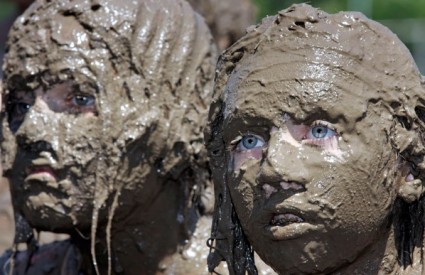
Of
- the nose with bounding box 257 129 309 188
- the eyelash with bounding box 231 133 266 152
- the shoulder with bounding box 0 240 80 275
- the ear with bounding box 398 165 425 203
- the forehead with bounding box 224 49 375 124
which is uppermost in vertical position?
the forehead with bounding box 224 49 375 124

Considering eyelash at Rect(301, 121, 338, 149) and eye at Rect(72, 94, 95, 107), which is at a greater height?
eyelash at Rect(301, 121, 338, 149)

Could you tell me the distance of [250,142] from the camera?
160 inches

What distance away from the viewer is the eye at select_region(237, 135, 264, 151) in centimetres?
405

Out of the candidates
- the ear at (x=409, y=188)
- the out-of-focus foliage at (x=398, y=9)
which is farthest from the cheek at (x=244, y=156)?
the out-of-focus foliage at (x=398, y=9)

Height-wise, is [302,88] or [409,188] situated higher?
[302,88]

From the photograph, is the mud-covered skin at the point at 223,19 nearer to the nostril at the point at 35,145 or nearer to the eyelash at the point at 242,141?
the nostril at the point at 35,145

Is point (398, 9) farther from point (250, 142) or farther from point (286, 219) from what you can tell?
point (286, 219)

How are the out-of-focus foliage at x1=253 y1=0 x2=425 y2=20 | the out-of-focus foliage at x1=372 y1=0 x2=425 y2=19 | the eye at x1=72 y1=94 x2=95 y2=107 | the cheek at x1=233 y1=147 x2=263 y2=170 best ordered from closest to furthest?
the cheek at x1=233 y1=147 x2=263 y2=170 → the eye at x1=72 y1=94 x2=95 y2=107 → the out-of-focus foliage at x1=253 y1=0 x2=425 y2=20 → the out-of-focus foliage at x1=372 y1=0 x2=425 y2=19

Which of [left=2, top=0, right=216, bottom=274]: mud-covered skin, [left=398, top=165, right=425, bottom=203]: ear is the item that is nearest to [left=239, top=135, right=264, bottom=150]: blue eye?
[left=398, top=165, right=425, bottom=203]: ear

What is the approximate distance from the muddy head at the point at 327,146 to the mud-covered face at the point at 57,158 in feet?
3.42

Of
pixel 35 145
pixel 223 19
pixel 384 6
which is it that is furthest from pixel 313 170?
pixel 384 6

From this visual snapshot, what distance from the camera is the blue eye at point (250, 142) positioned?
4.05m

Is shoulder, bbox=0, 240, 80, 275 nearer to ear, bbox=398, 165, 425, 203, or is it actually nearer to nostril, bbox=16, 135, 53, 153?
nostril, bbox=16, 135, 53, 153

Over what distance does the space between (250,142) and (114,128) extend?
1.19m
